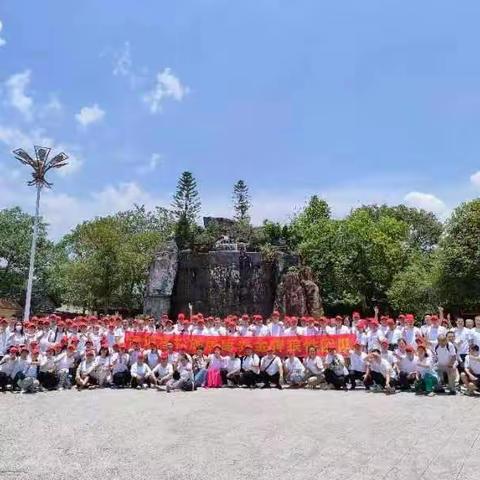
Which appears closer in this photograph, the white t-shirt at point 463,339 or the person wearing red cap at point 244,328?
the white t-shirt at point 463,339

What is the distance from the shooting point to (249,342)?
14359 millimetres

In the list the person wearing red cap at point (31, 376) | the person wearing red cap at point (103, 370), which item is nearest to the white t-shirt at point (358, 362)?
the person wearing red cap at point (103, 370)

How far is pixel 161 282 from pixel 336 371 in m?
22.7

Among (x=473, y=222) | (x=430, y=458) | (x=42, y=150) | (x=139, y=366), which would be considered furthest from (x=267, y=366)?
(x=473, y=222)

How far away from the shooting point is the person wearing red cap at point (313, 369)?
42.3 ft

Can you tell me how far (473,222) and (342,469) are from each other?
27056mm

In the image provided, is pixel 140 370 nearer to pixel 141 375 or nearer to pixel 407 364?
pixel 141 375

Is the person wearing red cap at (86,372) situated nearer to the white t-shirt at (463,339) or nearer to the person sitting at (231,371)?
the person sitting at (231,371)

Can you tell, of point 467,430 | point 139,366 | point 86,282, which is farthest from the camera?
point 86,282

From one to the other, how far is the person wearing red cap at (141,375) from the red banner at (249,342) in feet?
3.08

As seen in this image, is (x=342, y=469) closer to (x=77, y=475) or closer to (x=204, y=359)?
(x=77, y=475)

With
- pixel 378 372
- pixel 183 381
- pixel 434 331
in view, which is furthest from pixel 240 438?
pixel 434 331

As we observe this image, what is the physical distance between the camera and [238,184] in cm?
5038

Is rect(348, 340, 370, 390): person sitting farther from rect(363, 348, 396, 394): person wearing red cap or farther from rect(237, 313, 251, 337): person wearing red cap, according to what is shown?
rect(237, 313, 251, 337): person wearing red cap
